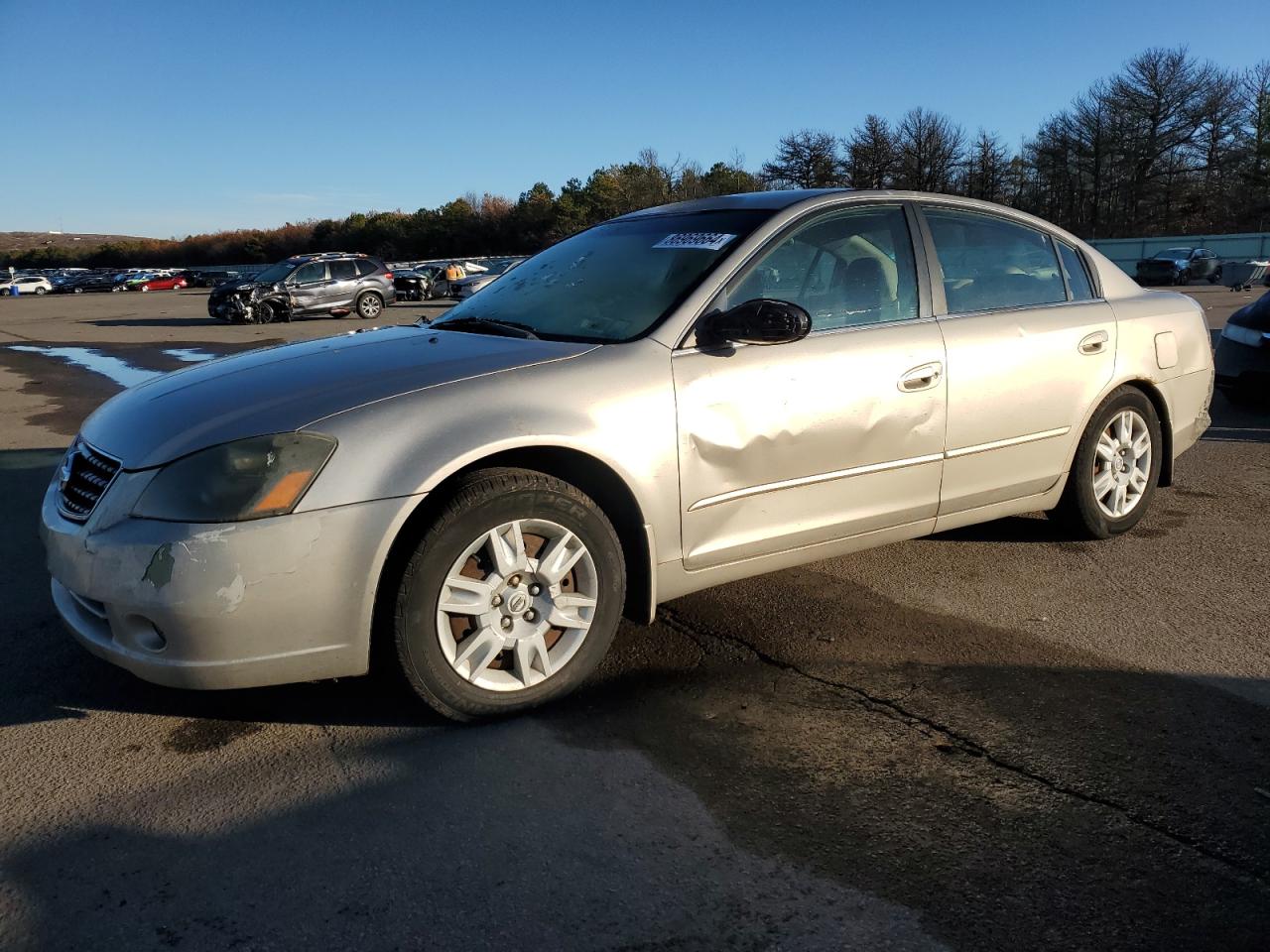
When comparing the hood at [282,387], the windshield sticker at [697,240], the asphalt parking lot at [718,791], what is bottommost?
the asphalt parking lot at [718,791]

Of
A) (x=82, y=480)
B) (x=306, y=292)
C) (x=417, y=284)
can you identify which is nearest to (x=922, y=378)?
(x=82, y=480)

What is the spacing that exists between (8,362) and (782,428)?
15337 mm

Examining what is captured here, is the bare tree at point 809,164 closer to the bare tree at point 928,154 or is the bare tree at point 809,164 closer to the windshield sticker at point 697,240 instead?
the bare tree at point 928,154

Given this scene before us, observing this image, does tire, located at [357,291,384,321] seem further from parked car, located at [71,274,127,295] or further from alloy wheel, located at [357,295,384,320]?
parked car, located at [71,274,127,295]

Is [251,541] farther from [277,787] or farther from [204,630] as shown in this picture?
[277,787]

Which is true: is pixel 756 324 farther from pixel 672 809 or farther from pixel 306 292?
pixel 306 292

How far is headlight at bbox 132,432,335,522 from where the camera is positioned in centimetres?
270

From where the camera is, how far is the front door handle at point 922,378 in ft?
12.4

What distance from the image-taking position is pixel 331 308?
25438 mm

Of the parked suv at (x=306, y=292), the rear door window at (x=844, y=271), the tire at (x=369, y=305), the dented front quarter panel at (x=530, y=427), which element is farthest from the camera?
the tire at (x=369, y=305)

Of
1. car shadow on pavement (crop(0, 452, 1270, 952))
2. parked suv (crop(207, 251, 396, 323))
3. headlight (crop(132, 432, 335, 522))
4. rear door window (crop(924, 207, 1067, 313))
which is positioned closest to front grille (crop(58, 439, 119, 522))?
headlight (crop(132, 432, 335, 522))

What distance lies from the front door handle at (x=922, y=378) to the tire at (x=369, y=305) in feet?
77.7

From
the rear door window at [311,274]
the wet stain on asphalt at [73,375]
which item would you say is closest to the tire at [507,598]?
the wet stain on asphalt at [73,375]

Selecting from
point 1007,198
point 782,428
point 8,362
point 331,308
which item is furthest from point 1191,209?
point 782,428
